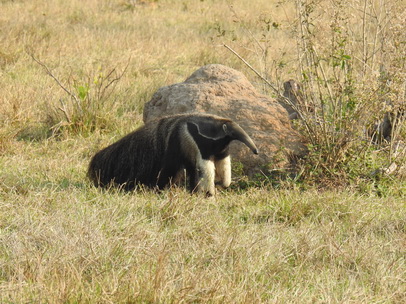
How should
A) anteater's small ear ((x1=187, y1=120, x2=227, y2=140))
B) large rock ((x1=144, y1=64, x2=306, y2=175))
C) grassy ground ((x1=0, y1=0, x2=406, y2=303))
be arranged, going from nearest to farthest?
grassy ground ((x1=0, y1=0, x2=406, y2=303))
anteater's small ear ((x1=187, y1=120, x2=227, y2=140))
large rock ((x1=144, y1=64, x2=306, y2=175))

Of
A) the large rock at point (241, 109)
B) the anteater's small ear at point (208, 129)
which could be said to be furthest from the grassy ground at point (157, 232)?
the anteater's small ear at point (208, 129)

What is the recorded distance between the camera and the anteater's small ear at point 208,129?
576cm

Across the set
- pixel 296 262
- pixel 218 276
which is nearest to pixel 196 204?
pixel 296 262

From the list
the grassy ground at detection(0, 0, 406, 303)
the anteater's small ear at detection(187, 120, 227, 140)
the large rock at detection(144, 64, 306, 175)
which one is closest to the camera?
the grassy ground at detection(0, 0, 406, 303)

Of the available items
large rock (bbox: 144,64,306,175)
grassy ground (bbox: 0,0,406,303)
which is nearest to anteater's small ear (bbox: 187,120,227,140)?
grassy ground (bbox: 0,0,406,303)

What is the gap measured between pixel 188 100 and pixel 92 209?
242 centimetres

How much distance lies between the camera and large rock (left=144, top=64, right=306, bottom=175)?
6734 millimetres

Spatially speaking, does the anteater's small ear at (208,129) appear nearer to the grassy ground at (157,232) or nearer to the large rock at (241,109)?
the grassy ground at (157,232)

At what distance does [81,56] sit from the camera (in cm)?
1229

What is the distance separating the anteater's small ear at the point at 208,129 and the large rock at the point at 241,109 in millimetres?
1004

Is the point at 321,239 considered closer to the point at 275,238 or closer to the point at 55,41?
the point at 275,238

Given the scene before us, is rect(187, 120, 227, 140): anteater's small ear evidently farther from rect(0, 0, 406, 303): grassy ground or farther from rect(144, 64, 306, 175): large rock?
rect(144, 64, 306, 175): large rock

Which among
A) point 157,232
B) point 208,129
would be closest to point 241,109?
point 208,129

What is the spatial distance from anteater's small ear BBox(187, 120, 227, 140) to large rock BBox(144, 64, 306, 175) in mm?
1004
